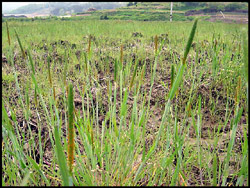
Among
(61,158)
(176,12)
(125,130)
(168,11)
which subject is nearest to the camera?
(61,158)

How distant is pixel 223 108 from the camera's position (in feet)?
5.26

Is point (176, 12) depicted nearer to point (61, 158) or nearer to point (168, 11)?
point (168, 11)

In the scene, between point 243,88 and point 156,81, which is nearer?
point 243,88

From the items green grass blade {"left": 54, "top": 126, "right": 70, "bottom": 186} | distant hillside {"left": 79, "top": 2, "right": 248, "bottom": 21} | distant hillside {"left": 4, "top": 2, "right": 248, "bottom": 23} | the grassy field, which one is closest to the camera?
green grass blade {"left": 54, "top": 126, "right": 70, "bottom": 186}

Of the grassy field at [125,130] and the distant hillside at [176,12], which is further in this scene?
the distant hillside at [176,12]

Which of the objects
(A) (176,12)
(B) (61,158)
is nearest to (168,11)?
(A) (176,12)

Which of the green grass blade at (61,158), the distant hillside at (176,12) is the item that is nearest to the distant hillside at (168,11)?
the distant hillside at (176,12)

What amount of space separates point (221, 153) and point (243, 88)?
0.61 meters

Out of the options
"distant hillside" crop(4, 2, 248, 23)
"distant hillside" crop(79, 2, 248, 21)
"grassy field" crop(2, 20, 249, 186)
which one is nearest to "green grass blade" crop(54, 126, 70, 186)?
"grassy field" crop(2, 20, 249, 186)

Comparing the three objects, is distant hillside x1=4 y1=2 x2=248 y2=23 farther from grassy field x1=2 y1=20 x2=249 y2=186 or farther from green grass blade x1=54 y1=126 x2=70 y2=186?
green grass blade x1=54 y1=126 x2=70 y2=186

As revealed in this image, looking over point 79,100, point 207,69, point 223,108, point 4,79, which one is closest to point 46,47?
point 4,79

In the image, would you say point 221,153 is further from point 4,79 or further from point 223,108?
point 4,79

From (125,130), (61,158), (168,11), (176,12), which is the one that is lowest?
(125,130)

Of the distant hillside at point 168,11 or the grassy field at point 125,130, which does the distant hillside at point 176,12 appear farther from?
the grassy field at point 125,130
